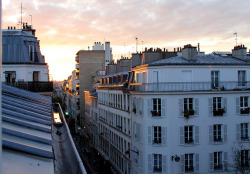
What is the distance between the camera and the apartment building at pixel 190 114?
26234mm

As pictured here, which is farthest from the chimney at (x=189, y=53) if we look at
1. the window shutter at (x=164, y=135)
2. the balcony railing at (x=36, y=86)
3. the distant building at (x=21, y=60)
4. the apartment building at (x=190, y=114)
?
the distant building at (x=21, y=60)

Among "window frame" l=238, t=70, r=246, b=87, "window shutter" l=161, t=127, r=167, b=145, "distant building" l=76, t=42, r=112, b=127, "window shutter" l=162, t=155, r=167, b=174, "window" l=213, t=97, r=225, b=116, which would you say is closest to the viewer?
"window shutter" l=162, t=155, r=167, b=174

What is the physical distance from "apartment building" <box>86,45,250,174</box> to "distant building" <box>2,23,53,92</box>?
365 inches

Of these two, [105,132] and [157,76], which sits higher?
[157,76]

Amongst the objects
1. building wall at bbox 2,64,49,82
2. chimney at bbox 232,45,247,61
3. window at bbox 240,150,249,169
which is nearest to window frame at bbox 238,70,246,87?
chimney at bbox 232,45,247,61

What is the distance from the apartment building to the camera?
26.2 metres

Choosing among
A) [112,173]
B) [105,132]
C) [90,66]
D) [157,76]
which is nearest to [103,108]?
[105,132]

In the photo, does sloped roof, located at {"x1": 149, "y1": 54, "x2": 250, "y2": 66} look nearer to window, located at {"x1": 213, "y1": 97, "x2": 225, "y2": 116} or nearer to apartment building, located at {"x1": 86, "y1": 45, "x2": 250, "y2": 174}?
apartment building, located at {"x1": 86, "y1": 45, "x2": 250, "y2": 174}

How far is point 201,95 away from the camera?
27.0m

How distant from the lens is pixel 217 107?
90.5 feet

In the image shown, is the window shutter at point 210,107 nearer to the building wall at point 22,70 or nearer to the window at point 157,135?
the window at point 157,135

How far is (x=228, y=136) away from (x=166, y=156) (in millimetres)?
6175

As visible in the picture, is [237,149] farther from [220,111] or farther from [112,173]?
[112,173]

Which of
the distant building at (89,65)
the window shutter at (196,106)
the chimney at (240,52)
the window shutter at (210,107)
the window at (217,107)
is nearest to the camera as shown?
the window shutter at (196,106)
